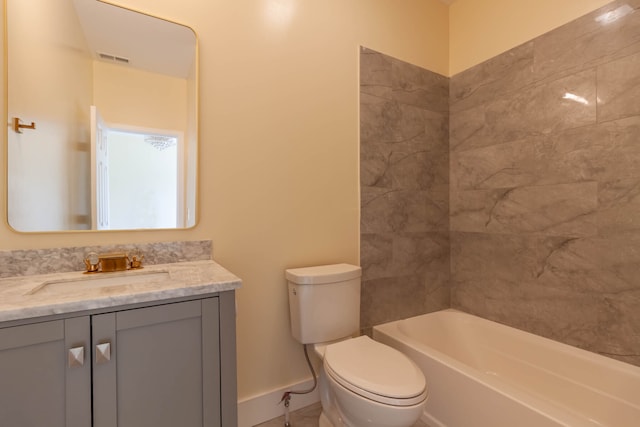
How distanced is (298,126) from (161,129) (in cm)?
70

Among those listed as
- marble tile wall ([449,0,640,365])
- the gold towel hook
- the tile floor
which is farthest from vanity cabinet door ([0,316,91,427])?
marble tile wall ([449,0,640,365])

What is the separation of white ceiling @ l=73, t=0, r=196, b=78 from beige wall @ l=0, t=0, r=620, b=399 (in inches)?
2.2

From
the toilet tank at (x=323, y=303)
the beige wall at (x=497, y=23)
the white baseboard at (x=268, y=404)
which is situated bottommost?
the white baseboard at (x=268, y=404)

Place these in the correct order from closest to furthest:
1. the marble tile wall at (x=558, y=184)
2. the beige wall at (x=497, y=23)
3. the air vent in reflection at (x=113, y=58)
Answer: the air vent in reflection at (x=113, y=58)
the marble tile wall at (x=558, y=184)
the beige wall at (x=497, y=23)

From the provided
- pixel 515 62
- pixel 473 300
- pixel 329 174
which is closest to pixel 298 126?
pixel 329 174

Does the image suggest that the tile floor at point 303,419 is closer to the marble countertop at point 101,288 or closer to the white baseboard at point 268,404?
the white baseboard at point 268,404

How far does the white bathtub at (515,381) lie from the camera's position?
47.4 inches

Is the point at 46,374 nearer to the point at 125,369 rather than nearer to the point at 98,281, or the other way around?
the point at 125,369

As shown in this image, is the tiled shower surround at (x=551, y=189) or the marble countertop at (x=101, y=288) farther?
the tiled shower surround at (x=551, y=189)

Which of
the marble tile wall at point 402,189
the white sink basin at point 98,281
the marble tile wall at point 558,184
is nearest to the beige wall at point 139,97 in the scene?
the white sink basin at point 98,281

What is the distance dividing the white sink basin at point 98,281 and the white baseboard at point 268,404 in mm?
837

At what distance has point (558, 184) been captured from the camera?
1673 mm

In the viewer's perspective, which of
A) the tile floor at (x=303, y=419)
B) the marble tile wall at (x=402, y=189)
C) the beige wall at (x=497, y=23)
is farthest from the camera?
the marble tile wall at (x=402, y=189)

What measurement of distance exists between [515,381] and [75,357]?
2.10 meters
